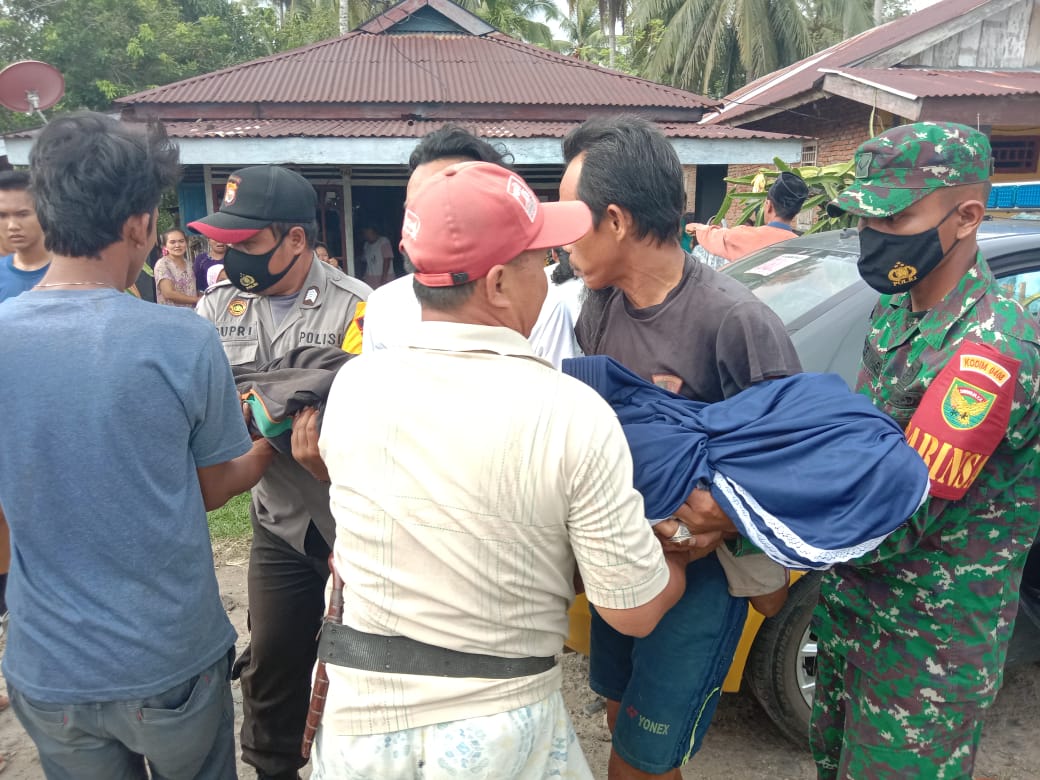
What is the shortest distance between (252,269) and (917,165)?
5.84 feet

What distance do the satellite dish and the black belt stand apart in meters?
7.56

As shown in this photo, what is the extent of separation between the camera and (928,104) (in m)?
8.98

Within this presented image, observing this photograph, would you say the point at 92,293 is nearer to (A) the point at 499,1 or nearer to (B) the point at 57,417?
(B) the point at 57,417

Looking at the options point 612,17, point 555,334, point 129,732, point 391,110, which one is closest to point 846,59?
point 391,110

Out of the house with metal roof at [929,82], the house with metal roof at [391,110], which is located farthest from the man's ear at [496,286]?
the house with metal roof at [929,82]

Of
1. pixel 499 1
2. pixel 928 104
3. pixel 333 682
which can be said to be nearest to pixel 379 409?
pixel 333 682

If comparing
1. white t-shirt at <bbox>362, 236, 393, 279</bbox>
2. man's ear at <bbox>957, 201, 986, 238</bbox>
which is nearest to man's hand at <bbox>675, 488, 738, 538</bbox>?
man's ear at <bbox>957, 201, 986, 238</bbox>

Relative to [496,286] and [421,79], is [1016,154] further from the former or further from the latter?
[496,286]

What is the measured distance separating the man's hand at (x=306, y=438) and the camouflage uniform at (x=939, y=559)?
50.0 inches

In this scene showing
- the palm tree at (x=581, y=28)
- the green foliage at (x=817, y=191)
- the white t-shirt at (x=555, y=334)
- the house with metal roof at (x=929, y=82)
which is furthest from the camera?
the palm tree at (x=581, y=28)

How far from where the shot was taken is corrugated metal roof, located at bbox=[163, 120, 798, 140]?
326 inches

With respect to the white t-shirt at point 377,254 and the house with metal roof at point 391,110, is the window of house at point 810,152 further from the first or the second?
the white t-shirt at point 377,254

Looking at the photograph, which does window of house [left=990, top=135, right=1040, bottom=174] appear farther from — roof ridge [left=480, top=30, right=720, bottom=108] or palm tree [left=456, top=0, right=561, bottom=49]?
palm tree [left=456, top=0, right=561, bottom=49]

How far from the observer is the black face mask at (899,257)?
1.78 m
